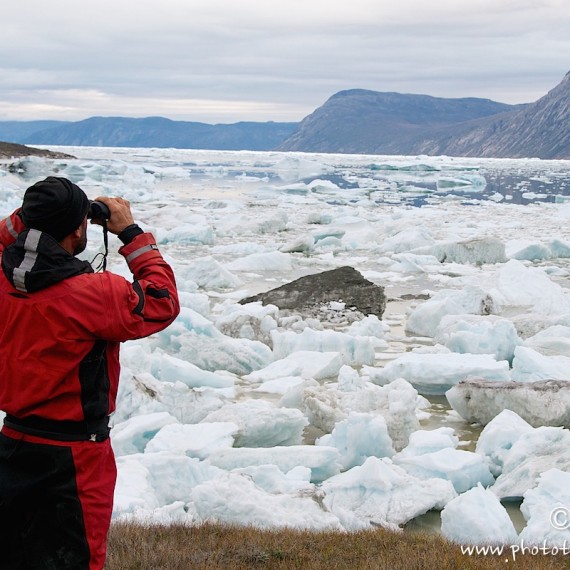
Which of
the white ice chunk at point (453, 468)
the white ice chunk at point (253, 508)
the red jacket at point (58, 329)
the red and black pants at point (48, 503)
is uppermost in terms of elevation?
the red jacket at point (58, 329)

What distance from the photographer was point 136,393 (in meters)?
5.77

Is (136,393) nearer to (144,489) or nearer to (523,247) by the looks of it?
(144,489)

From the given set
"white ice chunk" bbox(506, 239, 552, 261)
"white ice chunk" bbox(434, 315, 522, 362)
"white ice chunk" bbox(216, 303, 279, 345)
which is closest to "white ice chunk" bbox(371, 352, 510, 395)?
"white ice chunk" bbox(434, 315, 522, 362)

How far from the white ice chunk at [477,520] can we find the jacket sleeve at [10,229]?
2.54 meters

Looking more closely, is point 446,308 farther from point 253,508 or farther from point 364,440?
point 253,508

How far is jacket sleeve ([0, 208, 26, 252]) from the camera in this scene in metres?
2.38

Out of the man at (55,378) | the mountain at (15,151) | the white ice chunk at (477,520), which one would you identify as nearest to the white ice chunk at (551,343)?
the white ice chunk at (477,520)

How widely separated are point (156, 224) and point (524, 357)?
1448cm

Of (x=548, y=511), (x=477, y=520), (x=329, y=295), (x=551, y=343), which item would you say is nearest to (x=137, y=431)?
(x=477, y=520)

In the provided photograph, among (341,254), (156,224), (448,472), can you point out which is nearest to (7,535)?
(448,472)

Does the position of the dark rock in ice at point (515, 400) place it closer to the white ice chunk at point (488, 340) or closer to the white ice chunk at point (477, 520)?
the white ice chunk at point (488, 340)

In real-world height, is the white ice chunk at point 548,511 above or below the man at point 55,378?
below

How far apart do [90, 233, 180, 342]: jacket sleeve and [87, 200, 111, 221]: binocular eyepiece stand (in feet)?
0.38

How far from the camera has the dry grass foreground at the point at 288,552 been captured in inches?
117
